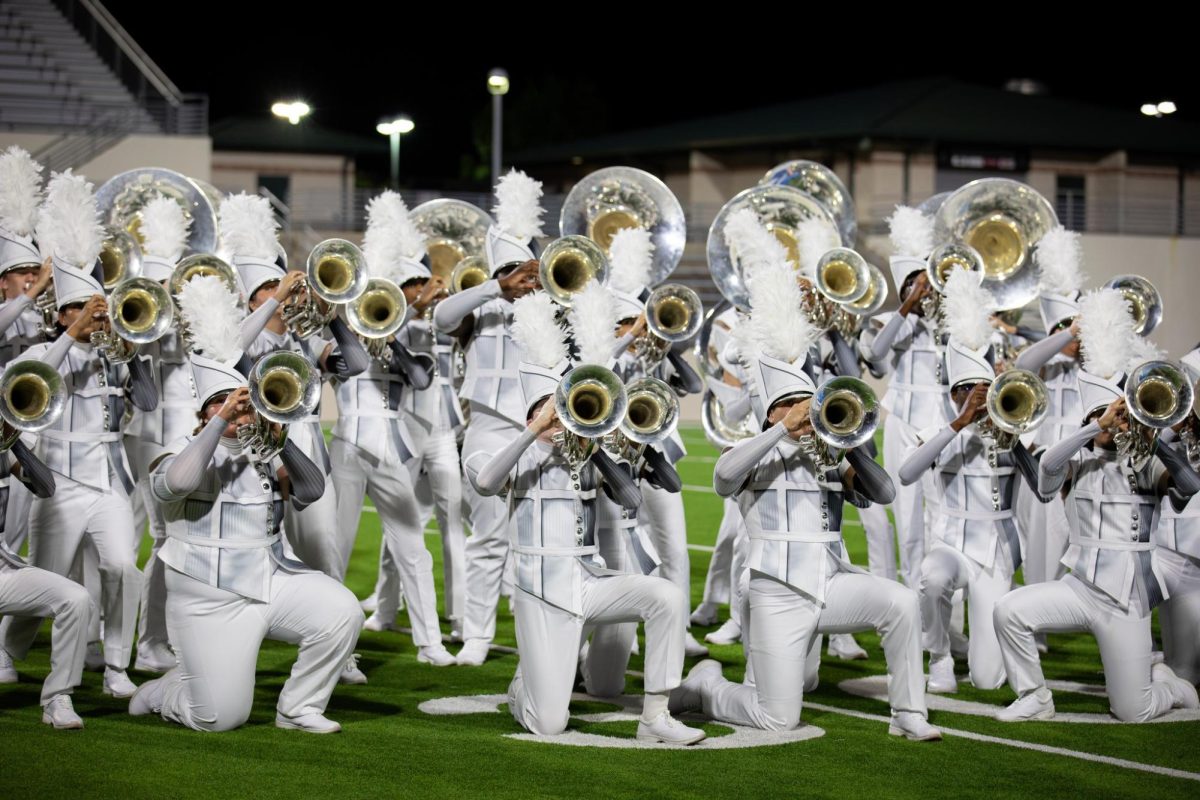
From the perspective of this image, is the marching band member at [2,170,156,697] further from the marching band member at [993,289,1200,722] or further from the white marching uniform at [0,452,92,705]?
the marching band member at [993,289,1200,722]

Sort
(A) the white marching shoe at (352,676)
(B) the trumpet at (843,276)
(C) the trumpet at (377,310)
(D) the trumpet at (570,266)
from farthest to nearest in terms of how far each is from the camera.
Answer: (B) the trumpet at (843,276)
(C) the trumpet at (377,310)
(D) the trumpet at (570,266)
(A) the white marching shoe at (352,676)

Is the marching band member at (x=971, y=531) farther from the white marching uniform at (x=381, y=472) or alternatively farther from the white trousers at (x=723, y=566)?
the white marching uniform at (x=381, y=472)

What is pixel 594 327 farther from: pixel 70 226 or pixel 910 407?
pixel 910 407

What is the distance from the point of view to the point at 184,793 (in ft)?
16.9

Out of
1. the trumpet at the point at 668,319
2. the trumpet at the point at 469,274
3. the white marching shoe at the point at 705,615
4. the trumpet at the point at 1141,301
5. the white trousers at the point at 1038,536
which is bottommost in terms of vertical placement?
the white marching shoe at the point at 705,615

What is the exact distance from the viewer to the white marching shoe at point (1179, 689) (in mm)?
6598

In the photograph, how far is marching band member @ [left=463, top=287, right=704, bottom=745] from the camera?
19.8 ft

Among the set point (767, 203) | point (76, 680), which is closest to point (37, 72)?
point (767, 203)

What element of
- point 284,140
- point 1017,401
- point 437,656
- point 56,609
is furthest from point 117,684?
point 284,140

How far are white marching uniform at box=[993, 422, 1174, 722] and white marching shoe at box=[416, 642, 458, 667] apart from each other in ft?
8.54

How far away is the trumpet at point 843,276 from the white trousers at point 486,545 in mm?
1689

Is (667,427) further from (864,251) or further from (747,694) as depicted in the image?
(864,251)

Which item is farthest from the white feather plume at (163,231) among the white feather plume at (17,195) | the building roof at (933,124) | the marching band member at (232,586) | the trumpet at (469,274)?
the building roof at (933,124)

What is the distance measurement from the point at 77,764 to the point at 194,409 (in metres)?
2.49
